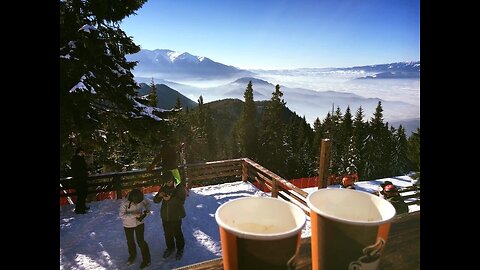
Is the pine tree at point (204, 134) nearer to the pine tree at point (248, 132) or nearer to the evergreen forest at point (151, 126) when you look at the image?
the evergreen forest at point (151, 126)

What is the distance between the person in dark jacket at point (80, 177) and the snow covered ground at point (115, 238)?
0.66 ft

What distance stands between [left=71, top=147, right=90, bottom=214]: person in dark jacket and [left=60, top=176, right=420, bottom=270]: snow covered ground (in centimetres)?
20

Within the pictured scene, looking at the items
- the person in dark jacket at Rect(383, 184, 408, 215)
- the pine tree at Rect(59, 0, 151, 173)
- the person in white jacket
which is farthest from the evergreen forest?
the person in white jacket

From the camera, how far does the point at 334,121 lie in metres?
44.7

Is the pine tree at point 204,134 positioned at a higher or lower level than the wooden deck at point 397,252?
lower

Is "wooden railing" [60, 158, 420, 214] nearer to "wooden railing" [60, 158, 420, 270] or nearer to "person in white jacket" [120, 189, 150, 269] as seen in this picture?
"wooden railing" [60, 158, 420, 270]

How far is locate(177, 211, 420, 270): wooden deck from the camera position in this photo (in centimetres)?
111

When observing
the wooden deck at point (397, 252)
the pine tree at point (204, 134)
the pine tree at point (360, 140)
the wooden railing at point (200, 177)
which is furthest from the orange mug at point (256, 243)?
the pine tree at point (360, 140)

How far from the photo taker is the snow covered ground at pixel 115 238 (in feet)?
16.9

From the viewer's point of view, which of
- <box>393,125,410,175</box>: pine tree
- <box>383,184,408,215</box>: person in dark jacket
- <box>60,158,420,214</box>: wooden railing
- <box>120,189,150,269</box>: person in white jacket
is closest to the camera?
<box>383,184,408,215</box>: person in dark jacket

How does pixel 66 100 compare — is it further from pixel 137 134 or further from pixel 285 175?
pixel 285 175

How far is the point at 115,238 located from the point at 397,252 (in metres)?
5.68

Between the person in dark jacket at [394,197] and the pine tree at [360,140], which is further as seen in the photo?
the pine tree at [360,140]
